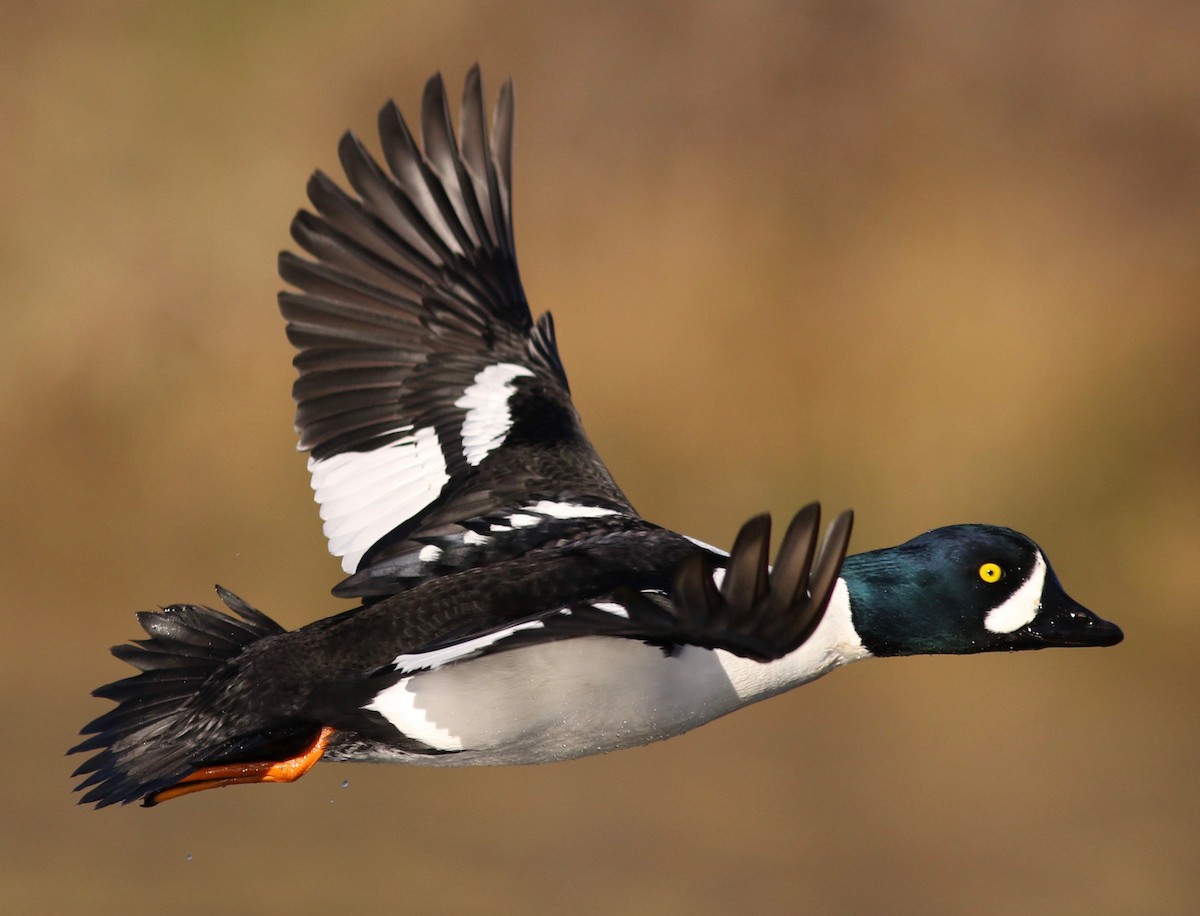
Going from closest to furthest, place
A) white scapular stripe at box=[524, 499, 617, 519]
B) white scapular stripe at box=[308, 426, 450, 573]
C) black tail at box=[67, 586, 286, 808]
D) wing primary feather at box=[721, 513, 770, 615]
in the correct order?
wing primary feather at box=[721, 513, 770, 615]
black tail at box=[67, 586, 286, 808]
white scapular stripe at box=[524, 499, 617, 519]
white scapular stripe at box=[308, 426, 450, 573]

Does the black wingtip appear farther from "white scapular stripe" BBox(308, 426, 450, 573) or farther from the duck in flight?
"white scapular stripe" BBox(308, 426, 450, 573)

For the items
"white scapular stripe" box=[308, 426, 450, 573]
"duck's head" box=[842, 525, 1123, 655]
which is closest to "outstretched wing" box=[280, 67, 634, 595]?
"white scapular stripe" box=[308, 426, 450, 573]

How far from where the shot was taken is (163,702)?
3307 millimetres

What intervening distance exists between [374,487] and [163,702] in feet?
2.73

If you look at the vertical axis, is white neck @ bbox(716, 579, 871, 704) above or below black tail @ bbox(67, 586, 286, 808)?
below

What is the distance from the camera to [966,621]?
329 centimetres

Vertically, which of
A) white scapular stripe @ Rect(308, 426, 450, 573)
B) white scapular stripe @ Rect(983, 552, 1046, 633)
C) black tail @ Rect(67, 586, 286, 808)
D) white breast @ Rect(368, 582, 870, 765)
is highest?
white scapular stripe @ Rect(308, 426, 450, 573)

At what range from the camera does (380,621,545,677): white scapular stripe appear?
112 inches

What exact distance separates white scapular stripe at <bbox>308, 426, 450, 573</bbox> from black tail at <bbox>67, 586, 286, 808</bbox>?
405 millimetres

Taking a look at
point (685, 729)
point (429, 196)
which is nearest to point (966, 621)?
point (685, 729)

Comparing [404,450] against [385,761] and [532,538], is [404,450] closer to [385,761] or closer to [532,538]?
[532,538]

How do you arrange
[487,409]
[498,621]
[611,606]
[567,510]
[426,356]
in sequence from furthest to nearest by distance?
[426,356] → [487,409] → [567,510] → [498,621] → [611,606]

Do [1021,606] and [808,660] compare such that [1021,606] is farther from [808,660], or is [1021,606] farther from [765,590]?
[765,590]

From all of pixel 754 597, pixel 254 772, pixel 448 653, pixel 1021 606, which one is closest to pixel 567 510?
pixel 448 653
